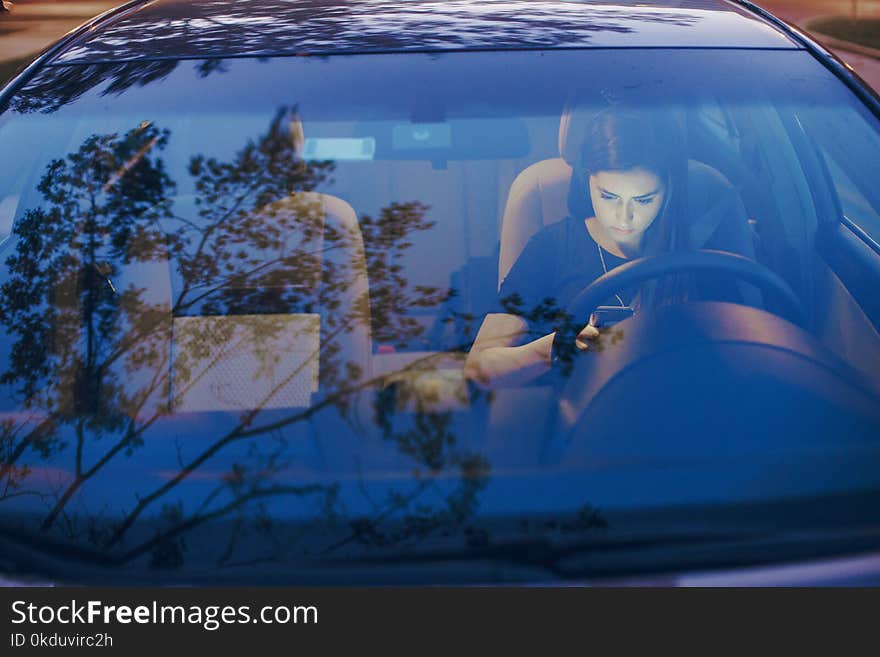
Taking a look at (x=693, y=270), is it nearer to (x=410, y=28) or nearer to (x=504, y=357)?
(x=504, y=357)

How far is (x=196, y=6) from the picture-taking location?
A: 2.55 metres

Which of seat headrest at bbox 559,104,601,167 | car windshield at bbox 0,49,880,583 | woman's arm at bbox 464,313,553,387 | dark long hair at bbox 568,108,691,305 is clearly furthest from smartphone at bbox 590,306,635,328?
seat headrest at bbox 559,104,601,167

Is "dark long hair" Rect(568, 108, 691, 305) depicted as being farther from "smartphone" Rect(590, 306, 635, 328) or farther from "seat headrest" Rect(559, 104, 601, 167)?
"smartphone" Rect(590, 306, 635, 328)

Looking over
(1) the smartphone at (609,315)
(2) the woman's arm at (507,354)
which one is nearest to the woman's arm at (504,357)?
(2) the woman's arm at (507,354)

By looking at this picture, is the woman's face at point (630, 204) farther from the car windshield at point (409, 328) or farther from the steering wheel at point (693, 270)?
the steering wheel at point (693, 270)

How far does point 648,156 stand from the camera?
89.4 inches

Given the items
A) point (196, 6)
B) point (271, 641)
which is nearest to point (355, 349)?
point (271, 641)

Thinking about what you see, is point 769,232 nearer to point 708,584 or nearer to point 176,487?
point 708,584

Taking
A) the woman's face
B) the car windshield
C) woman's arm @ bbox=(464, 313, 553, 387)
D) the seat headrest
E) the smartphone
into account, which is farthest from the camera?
the woman's face

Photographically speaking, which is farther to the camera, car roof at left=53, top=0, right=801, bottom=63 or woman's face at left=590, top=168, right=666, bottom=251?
woman's face at left=590, top=168, right=666, bottom=251

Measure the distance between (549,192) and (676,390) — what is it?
87 centimetres

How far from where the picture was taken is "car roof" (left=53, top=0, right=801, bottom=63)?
2.18 metres

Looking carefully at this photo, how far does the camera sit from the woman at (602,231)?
189 cm

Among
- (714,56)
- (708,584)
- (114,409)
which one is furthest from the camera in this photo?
(714,56)
